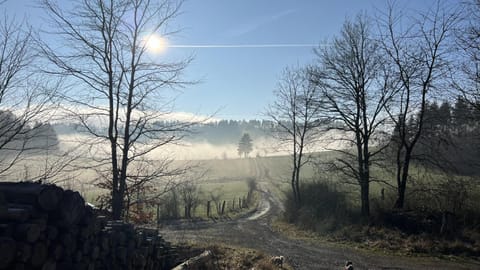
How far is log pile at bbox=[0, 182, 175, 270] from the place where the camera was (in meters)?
5.07

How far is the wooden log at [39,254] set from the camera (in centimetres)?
532

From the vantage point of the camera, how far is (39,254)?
212 inches

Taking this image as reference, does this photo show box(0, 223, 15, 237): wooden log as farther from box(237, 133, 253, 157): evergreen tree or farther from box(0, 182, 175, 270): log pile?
box(237, 133, 253, 157): evergreen tree

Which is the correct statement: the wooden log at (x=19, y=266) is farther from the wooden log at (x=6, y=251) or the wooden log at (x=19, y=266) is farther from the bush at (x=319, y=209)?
the bush at (x=319, y=209)

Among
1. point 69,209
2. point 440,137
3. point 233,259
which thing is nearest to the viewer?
point 69,209

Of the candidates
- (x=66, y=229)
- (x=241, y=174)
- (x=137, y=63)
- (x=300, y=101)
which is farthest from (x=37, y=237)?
(x=241, y=174)

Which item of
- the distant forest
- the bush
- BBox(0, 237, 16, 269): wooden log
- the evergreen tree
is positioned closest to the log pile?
BBox(0, 237, 16, 269): wooden log

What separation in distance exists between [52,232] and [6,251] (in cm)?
85

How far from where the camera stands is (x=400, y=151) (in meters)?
21.6

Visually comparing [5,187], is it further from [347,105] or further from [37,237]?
[347,105]

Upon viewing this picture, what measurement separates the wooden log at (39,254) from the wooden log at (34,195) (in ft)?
1.68

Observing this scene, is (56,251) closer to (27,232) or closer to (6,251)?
(27,232)

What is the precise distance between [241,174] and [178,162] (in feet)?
251

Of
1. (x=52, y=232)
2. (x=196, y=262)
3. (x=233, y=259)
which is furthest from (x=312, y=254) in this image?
(x=52, y=232)
